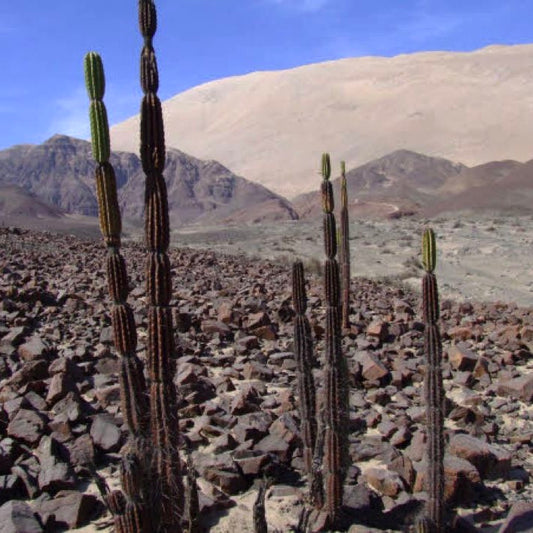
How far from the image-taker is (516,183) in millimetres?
45344

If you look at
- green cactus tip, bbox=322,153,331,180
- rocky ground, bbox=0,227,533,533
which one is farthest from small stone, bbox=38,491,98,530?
green cactus tip, bbox=322,153,331,180

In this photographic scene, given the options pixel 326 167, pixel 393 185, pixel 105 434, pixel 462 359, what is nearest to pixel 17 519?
pixel 105 434

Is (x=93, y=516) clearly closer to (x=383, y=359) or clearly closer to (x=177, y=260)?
(x=383, y=359)

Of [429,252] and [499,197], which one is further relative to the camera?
[499,197]

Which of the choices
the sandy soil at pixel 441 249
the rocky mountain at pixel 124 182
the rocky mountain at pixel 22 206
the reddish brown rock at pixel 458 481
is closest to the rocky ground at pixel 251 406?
the reddish brown rock at pixel 458 481

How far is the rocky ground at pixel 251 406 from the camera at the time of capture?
5492 mm

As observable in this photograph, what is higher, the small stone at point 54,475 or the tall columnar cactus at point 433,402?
the tall columnar cactus at point 433,402

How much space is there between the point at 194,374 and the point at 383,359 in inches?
117

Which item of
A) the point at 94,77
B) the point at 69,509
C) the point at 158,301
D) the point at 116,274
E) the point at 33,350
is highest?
the point at 94,77

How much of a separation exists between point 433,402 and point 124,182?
70220 mm

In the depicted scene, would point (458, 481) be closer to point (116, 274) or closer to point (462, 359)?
point (116, 274)

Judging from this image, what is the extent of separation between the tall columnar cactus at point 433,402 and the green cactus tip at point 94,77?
253cm

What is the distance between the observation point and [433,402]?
484cm

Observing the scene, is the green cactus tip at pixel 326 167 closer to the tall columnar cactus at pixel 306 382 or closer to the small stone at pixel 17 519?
the tall columnar cactus at pixel 306 382
